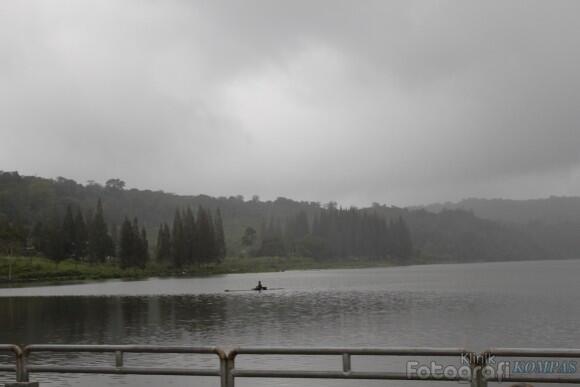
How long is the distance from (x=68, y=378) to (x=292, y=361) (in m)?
12.0

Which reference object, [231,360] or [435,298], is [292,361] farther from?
[435,298]

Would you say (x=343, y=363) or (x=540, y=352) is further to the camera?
(x=343, y=363)

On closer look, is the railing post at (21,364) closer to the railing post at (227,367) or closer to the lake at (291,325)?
the railing post at (227,367)

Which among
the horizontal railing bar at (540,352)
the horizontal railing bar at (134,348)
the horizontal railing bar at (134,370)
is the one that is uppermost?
the horizontal railing bar at (540,352)

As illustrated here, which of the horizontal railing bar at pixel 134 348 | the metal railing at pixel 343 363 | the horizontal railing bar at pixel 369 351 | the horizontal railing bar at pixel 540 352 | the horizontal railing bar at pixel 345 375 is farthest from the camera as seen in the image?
the horizontal railing bar at pixel 134 348

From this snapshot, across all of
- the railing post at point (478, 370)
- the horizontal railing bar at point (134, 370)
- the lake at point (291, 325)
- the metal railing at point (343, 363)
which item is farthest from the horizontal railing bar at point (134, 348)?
the lake at point (291, 325)

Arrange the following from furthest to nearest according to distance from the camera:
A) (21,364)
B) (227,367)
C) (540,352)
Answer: (21,364)
(227,367)
(540,352)

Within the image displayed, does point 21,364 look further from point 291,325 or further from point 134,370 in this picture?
point 291,325

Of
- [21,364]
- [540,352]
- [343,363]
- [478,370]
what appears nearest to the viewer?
[540,352]

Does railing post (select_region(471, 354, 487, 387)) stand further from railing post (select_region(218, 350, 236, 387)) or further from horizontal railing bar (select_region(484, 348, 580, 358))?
railing post (select_region(218, 350, 236, 387))

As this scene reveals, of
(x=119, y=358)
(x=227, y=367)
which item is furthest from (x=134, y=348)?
(x=227, y=367)

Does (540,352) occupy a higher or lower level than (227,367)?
higher

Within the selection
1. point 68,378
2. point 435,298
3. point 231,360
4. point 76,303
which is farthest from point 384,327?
point 76,303

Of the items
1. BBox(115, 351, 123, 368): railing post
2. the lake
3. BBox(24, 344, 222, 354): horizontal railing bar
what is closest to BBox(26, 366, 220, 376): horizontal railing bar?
BBox(115, 351, 123, 368): railing post
